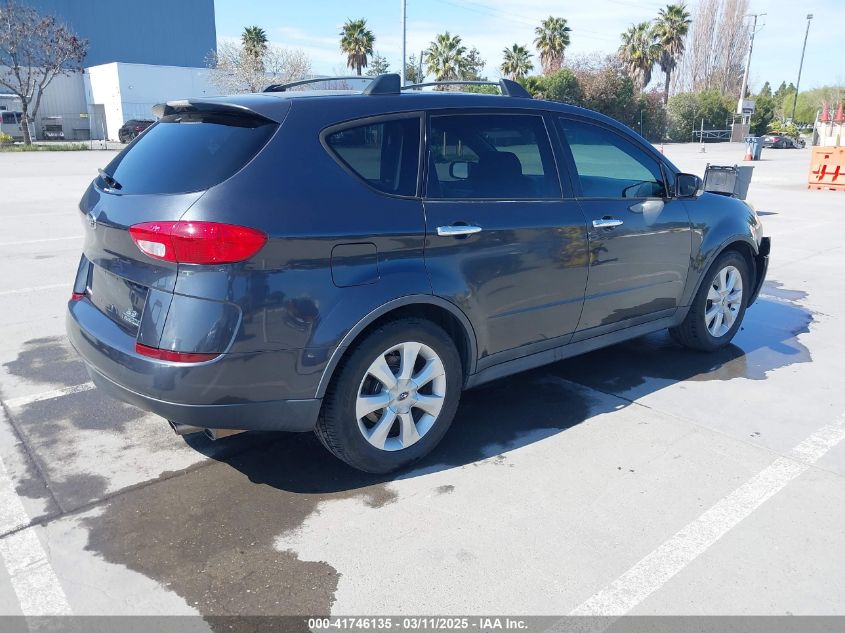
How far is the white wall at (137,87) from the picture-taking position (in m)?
47.1

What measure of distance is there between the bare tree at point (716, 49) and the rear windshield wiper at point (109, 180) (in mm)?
78352

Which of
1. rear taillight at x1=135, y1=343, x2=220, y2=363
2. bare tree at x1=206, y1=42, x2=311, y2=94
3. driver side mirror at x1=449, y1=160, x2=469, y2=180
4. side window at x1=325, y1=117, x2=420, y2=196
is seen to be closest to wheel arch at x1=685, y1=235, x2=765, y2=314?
driver side mirror at x1=449, y1=160, x2=469, y2=180

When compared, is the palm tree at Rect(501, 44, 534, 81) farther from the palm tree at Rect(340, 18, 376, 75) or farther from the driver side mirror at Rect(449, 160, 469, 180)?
the driver side mirror at Rect(449, 160, 469, 180)

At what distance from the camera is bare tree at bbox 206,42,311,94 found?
41.8 meters

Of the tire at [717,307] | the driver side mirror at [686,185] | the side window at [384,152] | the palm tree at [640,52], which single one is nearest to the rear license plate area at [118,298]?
the side window at [384,152]

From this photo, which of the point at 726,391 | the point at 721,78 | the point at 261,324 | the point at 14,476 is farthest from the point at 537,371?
the point at 721,78

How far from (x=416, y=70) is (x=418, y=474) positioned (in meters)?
57.9

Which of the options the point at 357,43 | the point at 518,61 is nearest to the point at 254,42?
the point at 357,43

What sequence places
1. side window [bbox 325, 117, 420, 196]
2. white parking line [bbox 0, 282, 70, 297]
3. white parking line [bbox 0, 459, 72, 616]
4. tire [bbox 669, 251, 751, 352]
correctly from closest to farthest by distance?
1. white parking line [bbox 0, 459, 72, 616]
2. side window [bbox 325, 117, 420, 196]
3. tire [bbox 669, 251, 751, 352]
4. white parking line [bbox 0, 282, 70, 297]

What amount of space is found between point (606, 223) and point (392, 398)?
1.78m

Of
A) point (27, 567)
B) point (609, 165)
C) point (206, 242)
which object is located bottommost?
point (27, 567)

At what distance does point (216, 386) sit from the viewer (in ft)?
9.32

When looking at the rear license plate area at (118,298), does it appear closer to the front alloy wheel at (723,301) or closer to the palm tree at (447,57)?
the front alloy wheel at (723,301)

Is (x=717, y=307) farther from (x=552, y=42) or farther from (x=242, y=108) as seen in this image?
(x=552, y=42)
